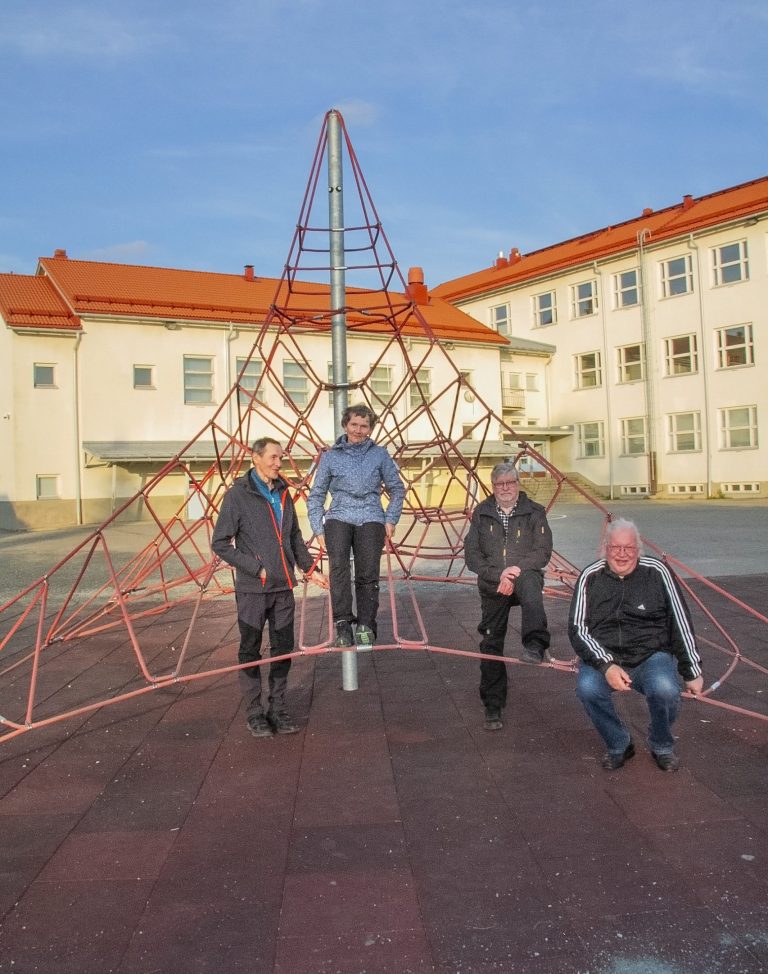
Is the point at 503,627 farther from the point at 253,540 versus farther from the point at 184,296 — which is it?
the point at 184,296

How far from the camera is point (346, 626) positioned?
4.87 meters

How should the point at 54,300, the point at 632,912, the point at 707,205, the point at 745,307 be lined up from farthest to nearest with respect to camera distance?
the point at 707,205 → the point at 745,307 → the point at 54,300 → the point at 632,912

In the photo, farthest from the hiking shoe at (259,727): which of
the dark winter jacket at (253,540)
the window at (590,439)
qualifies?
the window at (590,439)

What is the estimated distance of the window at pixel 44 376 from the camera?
23.0m

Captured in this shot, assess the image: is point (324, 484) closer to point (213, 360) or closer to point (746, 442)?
point (213, 360)

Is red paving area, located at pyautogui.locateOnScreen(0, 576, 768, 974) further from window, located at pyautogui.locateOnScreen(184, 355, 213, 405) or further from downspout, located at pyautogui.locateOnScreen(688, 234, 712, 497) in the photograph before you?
downspout, located at pyautogui.locateOnScreen(688, 234, 712, 497)

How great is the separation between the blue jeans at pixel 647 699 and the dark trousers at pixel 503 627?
63cm

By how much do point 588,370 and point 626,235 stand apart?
5.07 m

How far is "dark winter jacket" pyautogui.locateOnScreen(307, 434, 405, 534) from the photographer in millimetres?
5109

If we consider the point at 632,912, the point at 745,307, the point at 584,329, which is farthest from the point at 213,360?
the point at 632,912

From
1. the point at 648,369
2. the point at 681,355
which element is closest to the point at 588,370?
the point at 648,369

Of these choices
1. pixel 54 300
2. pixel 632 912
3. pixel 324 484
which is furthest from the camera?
pixel 54 300

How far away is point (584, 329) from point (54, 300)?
18.1 m

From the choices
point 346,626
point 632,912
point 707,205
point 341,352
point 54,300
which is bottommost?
point 632,912
